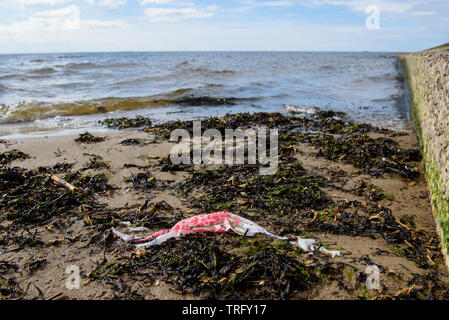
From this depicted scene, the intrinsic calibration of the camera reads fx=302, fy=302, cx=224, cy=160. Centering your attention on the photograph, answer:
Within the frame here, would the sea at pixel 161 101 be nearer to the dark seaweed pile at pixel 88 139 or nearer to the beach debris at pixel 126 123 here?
the beach debris at pixel 126 123

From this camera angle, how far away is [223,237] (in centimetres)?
289

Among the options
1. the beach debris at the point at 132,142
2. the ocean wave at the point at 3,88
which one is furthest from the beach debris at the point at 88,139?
the ocean wave at the point at 3,88

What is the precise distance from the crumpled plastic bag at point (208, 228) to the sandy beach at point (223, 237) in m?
0.07

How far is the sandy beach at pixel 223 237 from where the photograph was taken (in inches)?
90.9

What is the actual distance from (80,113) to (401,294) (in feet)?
30.0

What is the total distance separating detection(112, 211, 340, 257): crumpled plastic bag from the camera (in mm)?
2828

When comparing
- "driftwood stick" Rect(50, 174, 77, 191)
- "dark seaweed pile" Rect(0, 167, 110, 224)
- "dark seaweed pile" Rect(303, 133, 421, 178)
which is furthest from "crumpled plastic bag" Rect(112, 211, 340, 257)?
"dark seaweed pile" Rect(303, 133, 421, 178)

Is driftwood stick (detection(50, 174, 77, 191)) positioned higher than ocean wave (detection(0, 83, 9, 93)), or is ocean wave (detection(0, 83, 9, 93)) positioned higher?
ocean wave (detection(0, 83, 9, 93))

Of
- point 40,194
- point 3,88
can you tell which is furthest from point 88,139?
point 3,88

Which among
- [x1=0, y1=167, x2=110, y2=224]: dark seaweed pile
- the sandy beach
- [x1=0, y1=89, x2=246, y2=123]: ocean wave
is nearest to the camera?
the sandy beach

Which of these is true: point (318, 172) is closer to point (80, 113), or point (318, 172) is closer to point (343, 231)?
point (343, 231)

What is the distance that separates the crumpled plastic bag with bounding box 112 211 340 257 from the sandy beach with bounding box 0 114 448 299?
0.07 m

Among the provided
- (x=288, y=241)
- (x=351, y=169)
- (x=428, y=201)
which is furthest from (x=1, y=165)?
(x=428, y=201)

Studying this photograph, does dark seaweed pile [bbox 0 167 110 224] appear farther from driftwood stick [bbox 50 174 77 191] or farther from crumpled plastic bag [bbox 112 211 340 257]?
crumpled plastic bag [bbox 112 211 340 257]
